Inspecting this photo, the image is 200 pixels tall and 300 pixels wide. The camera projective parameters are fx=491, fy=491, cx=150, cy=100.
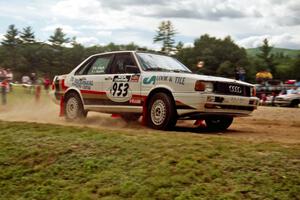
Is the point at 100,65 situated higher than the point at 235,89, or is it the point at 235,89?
the point at 100,65

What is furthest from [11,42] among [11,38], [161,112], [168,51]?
[161,112]

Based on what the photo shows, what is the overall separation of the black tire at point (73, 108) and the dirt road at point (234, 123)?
0.62 feet

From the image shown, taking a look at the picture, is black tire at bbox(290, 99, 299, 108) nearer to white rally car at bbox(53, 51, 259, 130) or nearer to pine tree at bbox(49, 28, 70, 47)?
white rally car at bbox(53, 51, 259, 130)

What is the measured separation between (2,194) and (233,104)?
4.74 m

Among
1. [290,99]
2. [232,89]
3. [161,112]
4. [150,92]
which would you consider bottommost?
[290,99]

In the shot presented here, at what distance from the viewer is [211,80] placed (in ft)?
28.4

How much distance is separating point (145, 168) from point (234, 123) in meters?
6.85

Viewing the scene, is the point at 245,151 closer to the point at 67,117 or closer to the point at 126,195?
the point at 126,195

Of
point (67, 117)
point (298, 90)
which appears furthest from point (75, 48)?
point (67, 117)

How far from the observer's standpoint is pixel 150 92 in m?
9.18

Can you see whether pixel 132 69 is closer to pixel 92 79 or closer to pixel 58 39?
pixel 92 79

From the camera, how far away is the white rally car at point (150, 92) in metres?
8.65

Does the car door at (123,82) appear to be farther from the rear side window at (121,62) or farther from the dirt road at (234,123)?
the dirt road at (234,123)

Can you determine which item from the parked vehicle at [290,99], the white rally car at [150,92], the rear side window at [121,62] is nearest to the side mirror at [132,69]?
the white rally car at [150,92]
